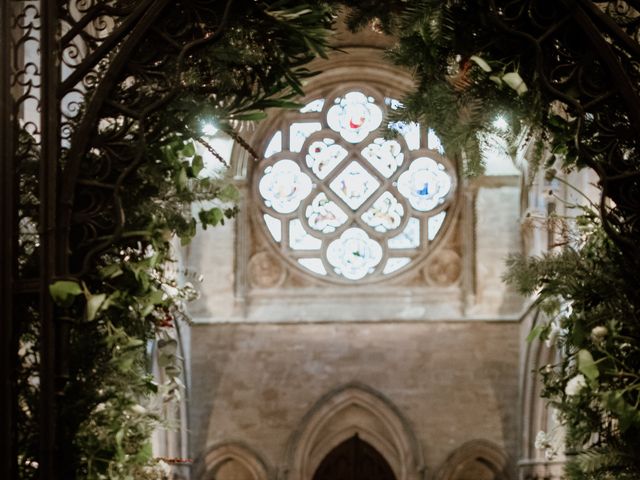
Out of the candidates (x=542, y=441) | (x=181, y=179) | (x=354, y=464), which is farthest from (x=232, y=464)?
(x=181, y=179)

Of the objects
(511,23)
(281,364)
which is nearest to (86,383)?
(511,23)

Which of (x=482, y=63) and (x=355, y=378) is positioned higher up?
(x=482, y=63)

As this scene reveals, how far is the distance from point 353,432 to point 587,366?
37.2ft

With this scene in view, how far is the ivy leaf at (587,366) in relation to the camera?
4.02 metres

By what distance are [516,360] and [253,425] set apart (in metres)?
2.88

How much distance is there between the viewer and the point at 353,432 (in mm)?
15234

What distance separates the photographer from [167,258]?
4562 mm

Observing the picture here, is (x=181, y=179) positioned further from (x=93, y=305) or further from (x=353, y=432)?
(x=353, y=432)

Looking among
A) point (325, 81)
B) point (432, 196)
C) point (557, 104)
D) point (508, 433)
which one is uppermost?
point (325, 81)

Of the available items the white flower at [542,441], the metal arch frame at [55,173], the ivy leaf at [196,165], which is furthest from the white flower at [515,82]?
the white flower at [542,441]

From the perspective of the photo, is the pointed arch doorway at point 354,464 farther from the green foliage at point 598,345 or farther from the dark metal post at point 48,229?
the dark metal post at point 48,229

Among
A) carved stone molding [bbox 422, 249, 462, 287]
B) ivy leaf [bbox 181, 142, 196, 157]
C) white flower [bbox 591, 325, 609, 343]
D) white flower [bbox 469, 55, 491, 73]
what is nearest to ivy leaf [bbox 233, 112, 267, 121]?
ivy leaf [bbox 181, 142, 196, 157]

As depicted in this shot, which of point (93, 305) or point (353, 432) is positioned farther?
point (353, 432)

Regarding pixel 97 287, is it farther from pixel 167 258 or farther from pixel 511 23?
pixel 511 23
